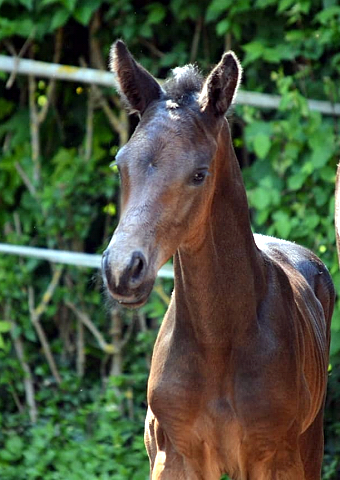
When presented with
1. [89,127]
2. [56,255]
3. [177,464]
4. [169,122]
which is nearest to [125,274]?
[169,122]

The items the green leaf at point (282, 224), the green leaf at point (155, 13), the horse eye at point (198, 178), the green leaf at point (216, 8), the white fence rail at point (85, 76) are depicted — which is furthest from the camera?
the green leaf at point (155, 13)

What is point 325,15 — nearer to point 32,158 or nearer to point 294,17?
point 294,17

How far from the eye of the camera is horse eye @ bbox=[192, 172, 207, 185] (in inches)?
139

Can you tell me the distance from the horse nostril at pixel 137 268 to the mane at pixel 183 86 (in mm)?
674

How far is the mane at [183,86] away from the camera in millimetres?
3713

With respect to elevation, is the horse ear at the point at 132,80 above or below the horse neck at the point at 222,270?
above

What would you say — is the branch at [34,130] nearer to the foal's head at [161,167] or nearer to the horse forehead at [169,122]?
the foal's head at [161,167]

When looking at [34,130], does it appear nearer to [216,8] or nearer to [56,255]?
[56,255]

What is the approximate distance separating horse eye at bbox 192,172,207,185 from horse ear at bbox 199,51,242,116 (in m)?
0.25

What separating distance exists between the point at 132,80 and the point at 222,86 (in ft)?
1.04

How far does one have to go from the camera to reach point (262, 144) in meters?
6.17

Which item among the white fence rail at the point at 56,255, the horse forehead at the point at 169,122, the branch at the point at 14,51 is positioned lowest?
the white fence rail at the point at 56,255

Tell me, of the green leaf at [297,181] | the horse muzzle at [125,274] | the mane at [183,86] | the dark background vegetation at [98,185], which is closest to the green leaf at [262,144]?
the dark background vegetation at [98,185]

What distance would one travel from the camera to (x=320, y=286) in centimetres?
515
